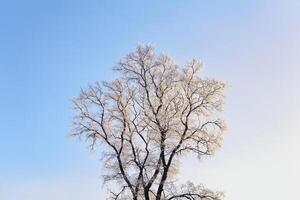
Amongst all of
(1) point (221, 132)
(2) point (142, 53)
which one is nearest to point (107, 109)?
(2) point (142, 53)

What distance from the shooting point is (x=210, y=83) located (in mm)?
36906

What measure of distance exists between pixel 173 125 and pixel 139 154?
225cm

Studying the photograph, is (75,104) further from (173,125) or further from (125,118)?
(173,125)

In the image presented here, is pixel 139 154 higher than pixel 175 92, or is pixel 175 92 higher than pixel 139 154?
pixel 175 92

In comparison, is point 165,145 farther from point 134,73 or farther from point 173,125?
point 134,73

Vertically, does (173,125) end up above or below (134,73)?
below

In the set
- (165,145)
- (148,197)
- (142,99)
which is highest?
(142,99)

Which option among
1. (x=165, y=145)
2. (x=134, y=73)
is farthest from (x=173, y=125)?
(x=134, y=73)

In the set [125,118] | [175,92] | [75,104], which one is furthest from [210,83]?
[75,104]

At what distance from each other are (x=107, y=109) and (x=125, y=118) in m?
1.03

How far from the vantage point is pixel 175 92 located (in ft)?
121

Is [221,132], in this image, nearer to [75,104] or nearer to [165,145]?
[165,145]

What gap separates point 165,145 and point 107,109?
11.6 feet

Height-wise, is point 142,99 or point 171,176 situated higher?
point 142,99
